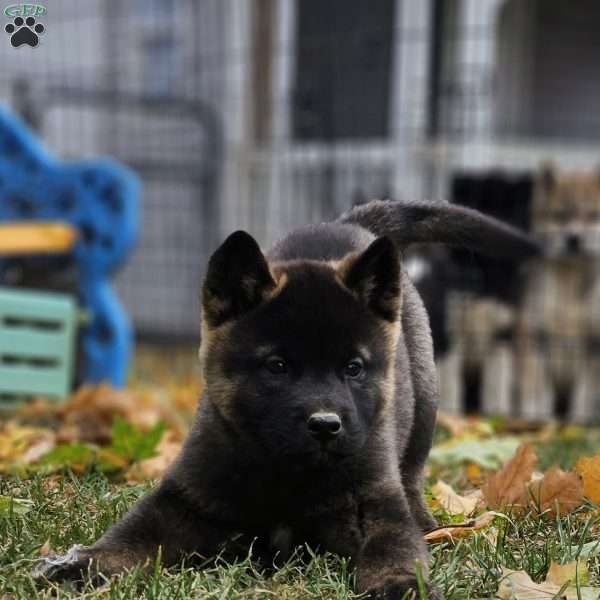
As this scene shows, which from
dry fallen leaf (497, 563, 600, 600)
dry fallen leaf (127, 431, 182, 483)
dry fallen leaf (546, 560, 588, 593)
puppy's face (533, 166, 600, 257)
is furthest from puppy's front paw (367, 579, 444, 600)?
puppy's face (533, 166, 600, 257)

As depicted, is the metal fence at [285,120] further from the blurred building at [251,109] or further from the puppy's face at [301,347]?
the puppy's face at [301,347]

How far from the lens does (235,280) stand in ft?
9.07

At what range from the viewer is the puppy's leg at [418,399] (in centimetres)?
320

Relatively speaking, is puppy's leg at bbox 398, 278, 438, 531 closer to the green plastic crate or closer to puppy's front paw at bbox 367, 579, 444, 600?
puppy's front paw at bbox 367, 579, 444, 600

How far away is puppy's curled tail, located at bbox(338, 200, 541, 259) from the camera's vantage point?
3.49 metres

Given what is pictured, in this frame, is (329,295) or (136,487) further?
(136,487)

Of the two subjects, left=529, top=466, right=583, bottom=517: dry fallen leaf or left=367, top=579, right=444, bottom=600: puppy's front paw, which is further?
left=529, top=466, right=583, bottom=517: dry fallen leaf

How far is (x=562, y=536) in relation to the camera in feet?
9.08

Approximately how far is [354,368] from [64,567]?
802mm

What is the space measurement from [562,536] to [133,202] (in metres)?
4.58

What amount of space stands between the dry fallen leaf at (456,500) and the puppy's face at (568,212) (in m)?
6.30

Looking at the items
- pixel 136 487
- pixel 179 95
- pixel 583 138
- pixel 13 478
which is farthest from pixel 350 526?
pixel 583 138

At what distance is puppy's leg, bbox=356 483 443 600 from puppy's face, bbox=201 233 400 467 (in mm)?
184

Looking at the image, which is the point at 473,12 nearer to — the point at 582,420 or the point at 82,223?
the point at 582,420
